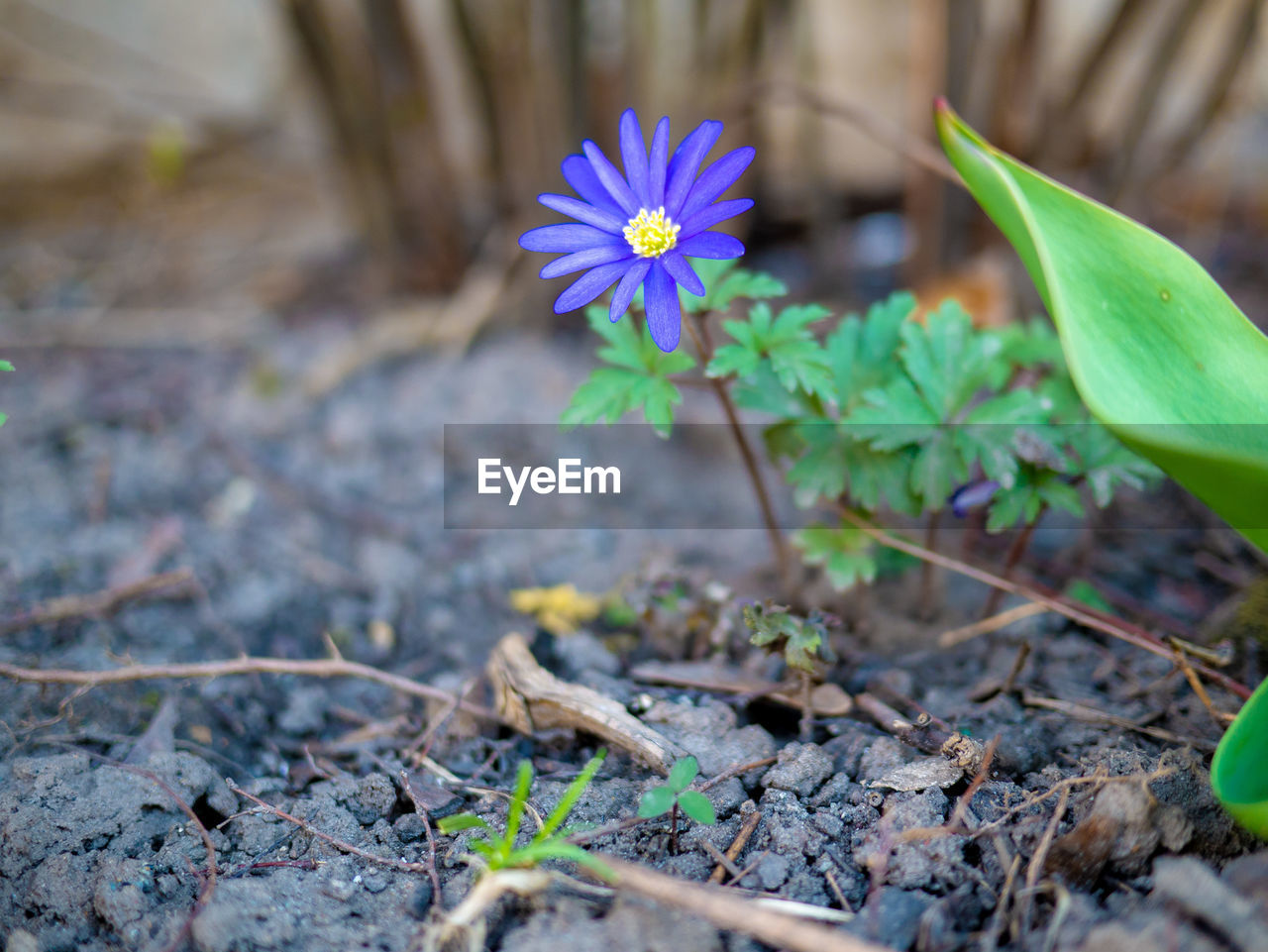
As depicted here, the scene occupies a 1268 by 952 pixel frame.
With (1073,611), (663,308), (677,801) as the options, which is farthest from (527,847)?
(1073,611)

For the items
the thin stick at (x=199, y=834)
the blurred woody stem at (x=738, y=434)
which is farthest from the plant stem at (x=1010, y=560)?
the thin stick at (x=199, y=834)

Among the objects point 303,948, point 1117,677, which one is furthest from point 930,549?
point 303,948

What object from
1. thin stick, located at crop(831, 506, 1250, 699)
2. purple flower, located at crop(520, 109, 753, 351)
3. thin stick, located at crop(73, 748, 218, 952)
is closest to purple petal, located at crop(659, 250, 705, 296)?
purple flower, located at crop(520, 109, 753, 351)

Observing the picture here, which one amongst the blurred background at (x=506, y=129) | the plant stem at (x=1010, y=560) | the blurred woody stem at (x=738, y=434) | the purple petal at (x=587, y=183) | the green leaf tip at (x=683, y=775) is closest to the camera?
the green leaf tip at (x=683, y=775)

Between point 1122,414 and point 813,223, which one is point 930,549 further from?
point 813,223

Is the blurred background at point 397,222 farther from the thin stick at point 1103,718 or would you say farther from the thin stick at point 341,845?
the thin stick at point 1103,718

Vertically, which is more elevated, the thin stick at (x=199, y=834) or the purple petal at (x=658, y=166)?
the purple petal at (x=658, y=166)

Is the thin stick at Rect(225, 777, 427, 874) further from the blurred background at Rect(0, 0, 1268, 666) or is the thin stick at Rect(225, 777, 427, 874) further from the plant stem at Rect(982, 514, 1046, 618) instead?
the plant stem at Rect(982, 514, 1046, 618)
